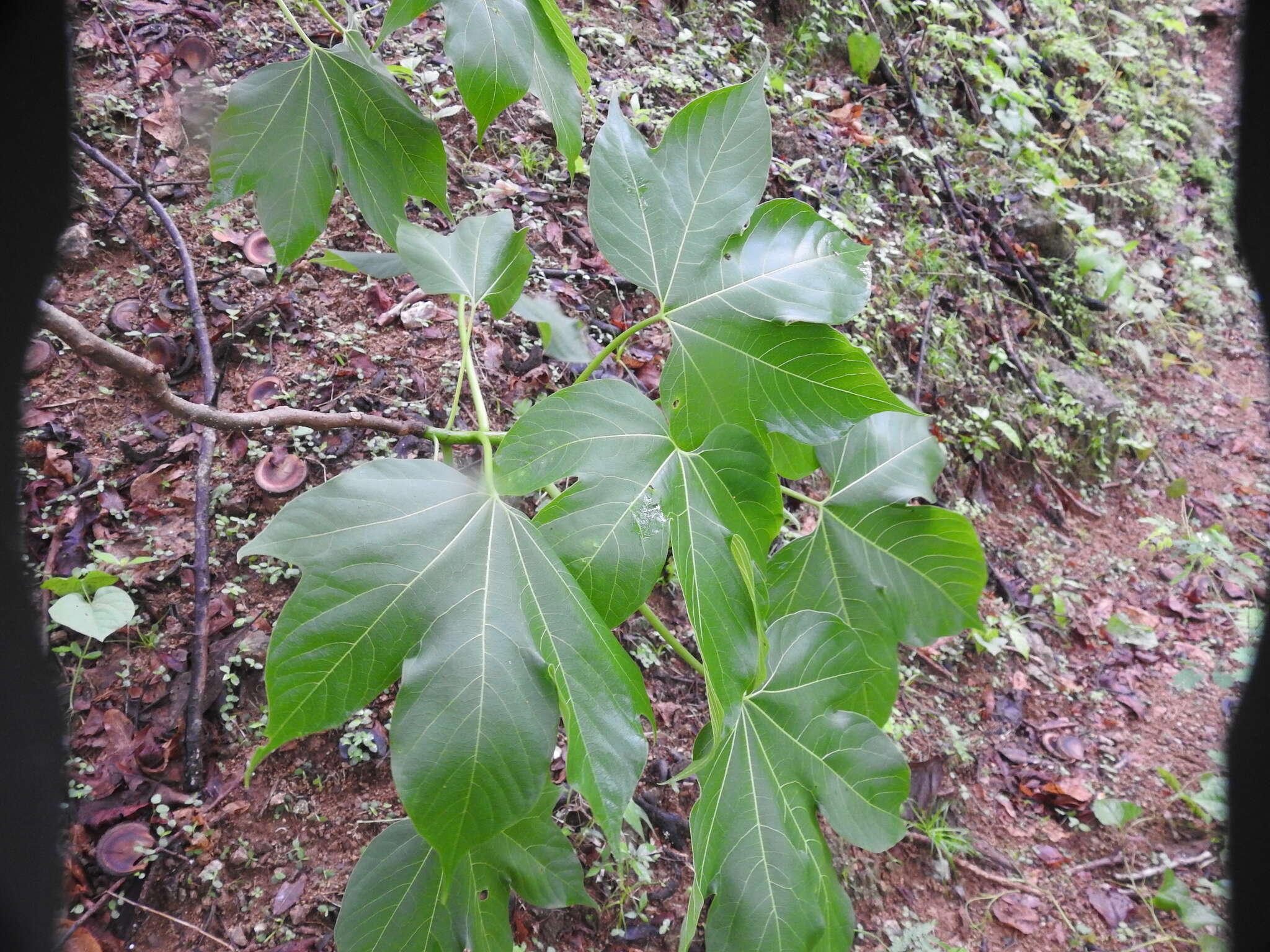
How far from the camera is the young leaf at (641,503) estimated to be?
25.9 inches

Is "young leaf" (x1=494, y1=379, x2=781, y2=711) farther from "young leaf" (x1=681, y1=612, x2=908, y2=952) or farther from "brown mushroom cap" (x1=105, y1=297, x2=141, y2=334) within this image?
"brown mushroom cap" (x1=105, y1=297, x2=141, y2=334)

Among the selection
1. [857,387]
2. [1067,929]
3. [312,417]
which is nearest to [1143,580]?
[1067,929]

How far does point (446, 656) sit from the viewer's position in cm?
59

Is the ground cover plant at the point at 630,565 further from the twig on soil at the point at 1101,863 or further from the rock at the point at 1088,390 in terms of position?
the rock at the point at 1088,390

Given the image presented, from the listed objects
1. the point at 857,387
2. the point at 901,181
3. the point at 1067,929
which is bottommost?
the point at 1067,929

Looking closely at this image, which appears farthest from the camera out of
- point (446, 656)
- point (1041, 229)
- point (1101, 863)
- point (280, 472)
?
point (1041, 229)

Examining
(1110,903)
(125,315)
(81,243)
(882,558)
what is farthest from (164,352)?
(1110,903)

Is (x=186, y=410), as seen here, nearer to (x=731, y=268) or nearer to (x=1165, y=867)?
(x=731, y=268)

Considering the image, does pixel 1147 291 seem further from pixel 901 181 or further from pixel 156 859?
pixel 156 859

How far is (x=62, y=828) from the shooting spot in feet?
0.83

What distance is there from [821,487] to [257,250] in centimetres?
151

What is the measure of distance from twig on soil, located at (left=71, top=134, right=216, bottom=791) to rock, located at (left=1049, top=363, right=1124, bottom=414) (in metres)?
2.84

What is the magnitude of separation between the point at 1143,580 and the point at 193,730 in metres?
2.91

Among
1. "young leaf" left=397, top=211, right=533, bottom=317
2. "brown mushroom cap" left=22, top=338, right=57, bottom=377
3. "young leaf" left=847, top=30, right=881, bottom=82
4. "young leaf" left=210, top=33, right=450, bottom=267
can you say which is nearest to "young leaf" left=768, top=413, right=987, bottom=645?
"young leaf" left=397, top=211, right=533, bottom=317
